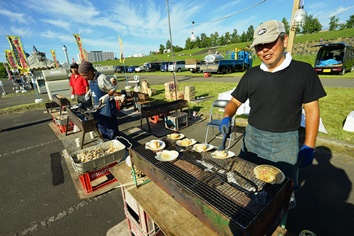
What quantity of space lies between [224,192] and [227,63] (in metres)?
Result: 21.1

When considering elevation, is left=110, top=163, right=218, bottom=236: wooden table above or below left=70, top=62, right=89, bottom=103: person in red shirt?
below

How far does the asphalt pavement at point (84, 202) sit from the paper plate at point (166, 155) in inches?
66.3

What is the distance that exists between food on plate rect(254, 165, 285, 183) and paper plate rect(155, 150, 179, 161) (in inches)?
31.8

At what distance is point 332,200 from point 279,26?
10.1 feet

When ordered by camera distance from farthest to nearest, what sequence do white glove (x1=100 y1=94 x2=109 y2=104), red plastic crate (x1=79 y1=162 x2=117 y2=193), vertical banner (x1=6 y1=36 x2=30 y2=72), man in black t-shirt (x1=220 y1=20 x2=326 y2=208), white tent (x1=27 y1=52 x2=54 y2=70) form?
white tent (x1=27 y1=52 x2=54 y2=70) → vertical banner (x1=6 y1=36 x2=30 y2=72) → white glove (x1=100 y1=94 x2=109 y2=104) → red plastic crate (x1=79 y1=162 x2=117 y2=193) → man in black t-shirt (x1=220 y1=20 x2=326 y2=208)

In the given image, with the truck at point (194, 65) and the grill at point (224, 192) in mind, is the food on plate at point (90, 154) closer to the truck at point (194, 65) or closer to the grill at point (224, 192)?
the grill at point (224, 192)

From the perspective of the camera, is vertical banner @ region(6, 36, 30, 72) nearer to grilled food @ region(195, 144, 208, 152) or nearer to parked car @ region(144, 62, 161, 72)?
grilled food @ region(195, 144, 208, 152)

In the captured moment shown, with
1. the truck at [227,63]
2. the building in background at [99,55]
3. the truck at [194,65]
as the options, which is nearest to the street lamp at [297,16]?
the truck at [227,63]

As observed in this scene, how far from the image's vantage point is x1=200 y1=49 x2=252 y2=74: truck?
20000mm

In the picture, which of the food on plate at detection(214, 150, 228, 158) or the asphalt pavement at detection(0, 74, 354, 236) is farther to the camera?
the asphalt pavement at detection(0, 74, 354, 236)

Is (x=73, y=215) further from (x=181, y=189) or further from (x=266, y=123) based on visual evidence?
(x=266, y=123)

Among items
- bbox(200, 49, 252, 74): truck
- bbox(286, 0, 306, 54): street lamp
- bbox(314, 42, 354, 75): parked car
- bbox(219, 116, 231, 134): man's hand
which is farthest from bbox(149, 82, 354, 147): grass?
bbox(200, 49, 252, 74): truck

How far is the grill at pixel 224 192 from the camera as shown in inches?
45.4

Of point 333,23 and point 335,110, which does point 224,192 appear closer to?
point 335,110
